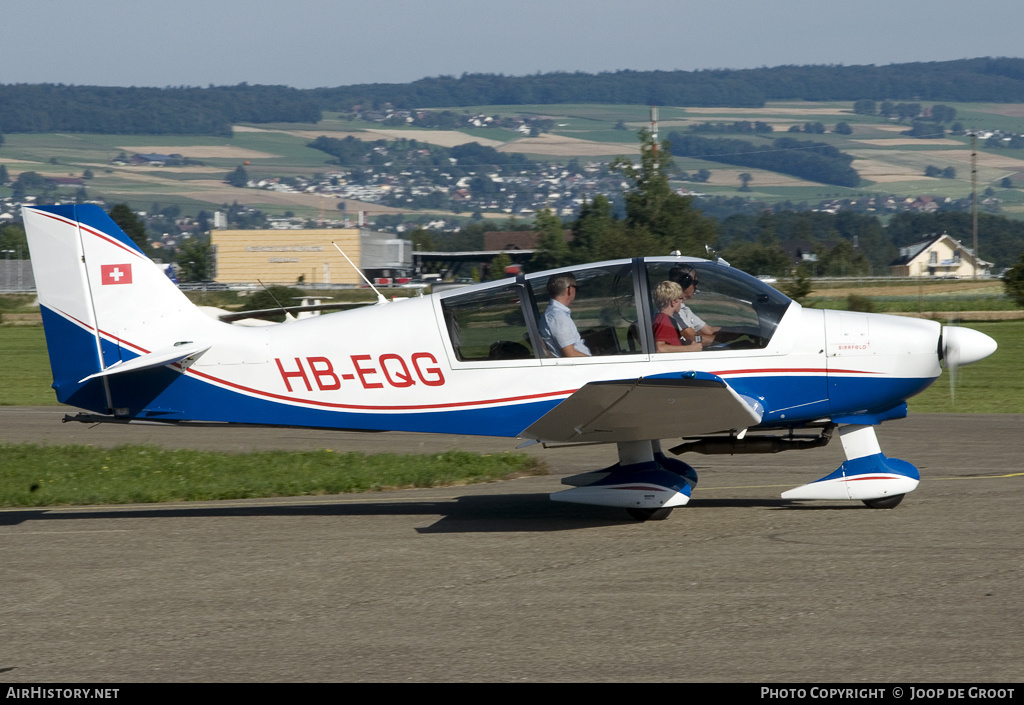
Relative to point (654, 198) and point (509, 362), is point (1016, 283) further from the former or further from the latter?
point (509, 362)

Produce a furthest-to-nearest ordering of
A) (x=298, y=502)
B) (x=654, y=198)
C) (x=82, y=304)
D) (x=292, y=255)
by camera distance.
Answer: (x=292, y=255) → (x=654, y=198) → (x=298, y=502) → (x=82, y=304)

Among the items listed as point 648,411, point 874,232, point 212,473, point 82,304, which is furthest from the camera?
point 874,232

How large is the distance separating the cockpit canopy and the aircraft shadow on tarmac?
4.39 ft

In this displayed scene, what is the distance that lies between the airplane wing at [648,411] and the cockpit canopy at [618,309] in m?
0.59

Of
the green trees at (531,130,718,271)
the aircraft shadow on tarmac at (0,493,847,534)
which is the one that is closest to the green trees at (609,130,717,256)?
the green trees at (531,130,718,271)

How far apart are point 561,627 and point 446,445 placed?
888 centimetres

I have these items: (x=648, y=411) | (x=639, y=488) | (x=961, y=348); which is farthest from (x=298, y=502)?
(x=961, y=348)

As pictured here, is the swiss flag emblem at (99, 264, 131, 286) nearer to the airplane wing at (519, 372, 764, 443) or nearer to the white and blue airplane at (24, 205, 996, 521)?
the white and blue airplane at (24, 205, 996, 521)

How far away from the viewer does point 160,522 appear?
8.91 meters

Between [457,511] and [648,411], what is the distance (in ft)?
7.33

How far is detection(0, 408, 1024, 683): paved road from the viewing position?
4844 millimetres

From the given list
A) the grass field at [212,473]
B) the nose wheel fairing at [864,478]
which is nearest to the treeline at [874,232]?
the grass field at [212,473]

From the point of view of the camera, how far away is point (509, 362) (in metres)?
8.30

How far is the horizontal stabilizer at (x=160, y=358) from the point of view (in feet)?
28.0
